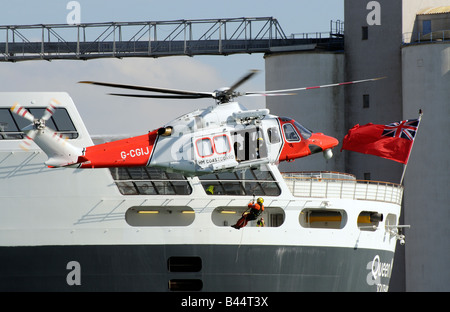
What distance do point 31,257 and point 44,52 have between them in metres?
36.7

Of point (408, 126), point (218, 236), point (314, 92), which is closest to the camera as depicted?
point (218, 236)

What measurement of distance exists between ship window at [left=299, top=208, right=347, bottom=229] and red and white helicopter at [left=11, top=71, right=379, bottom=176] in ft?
17.7

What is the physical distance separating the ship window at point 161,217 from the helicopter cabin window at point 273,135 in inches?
241

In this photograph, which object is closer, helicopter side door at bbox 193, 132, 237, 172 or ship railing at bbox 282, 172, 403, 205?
helicopter side door at bbox 193, 132, 237, 172

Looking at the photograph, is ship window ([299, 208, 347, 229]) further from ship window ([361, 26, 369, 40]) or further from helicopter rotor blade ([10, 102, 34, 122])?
ship window ([361, 26, 369, 40])

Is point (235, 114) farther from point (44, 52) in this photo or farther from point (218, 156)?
point (44, 52)

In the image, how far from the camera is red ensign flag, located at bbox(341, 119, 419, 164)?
64250mm

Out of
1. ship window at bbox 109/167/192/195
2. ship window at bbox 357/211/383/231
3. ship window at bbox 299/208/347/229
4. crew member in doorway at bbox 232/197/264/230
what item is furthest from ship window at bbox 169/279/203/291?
ship window at bbox 357/211/383/231

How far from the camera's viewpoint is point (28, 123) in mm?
55969

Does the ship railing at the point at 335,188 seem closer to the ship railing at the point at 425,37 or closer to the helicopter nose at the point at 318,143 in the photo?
the helicopter nose at the point at 318,143

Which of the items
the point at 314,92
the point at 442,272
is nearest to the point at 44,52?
the point at 314,92

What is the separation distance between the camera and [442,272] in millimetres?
80062

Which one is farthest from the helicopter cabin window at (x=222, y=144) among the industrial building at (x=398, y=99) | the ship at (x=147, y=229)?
the industrial building at (x=398, y=99)

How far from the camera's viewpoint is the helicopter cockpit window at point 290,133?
→ 5547 cm
